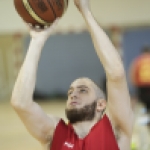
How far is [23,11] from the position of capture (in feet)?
5.44

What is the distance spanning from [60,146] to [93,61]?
6.44 metres

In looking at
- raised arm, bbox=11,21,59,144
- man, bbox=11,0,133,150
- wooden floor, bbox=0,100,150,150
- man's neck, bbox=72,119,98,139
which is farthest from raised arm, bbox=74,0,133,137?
wooden floor, bbox=0,100,150,150

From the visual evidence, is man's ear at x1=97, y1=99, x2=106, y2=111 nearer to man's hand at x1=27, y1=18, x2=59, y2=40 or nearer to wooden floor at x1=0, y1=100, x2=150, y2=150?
man's hand at x1=27, y1=18, x2=59, y2=40

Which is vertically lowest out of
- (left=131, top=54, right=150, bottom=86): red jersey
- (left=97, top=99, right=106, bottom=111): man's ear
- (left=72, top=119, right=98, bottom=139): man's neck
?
(left=131, top=54, right=150, bottom=86): red jersey

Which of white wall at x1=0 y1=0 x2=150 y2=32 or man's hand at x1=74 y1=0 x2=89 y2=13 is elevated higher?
man's hand at x1=74 y1=0 x2=89 y2=13

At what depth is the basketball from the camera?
1624mm

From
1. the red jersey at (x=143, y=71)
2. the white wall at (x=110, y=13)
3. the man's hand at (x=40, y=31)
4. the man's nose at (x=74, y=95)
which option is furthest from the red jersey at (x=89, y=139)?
the white wall at (x=110, y=13)

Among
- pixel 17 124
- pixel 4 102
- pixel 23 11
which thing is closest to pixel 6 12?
pixel 4 102

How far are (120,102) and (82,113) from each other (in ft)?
0.59

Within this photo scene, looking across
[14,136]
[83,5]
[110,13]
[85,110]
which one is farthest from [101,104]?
[110,13]

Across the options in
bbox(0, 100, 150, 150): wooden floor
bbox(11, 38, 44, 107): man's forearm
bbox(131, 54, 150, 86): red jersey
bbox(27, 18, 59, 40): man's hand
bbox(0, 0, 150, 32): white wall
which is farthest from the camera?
bbox(0, 0, 150, 32): white wall

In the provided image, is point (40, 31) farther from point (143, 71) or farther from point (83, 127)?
point (143, 71)

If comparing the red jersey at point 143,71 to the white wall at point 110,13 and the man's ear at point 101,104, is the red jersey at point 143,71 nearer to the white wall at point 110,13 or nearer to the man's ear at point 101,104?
the man's ear at point 101,104

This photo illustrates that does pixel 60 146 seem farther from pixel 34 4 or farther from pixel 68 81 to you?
pixel 68 81
